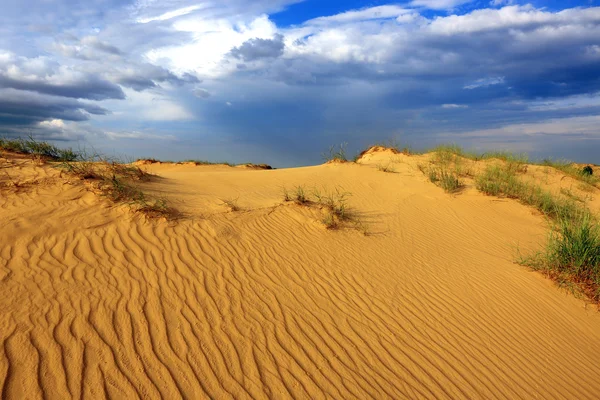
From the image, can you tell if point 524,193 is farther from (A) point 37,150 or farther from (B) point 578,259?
(A) point 37,150

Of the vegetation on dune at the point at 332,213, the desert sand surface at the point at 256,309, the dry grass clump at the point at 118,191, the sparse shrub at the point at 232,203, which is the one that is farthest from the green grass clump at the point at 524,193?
the dry grass clump at the point at 118,191

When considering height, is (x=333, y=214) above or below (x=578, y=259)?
above

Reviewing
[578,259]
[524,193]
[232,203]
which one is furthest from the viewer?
[524,193]

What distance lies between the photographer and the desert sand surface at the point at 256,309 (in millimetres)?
3559

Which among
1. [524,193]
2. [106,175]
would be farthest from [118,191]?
[524,193]

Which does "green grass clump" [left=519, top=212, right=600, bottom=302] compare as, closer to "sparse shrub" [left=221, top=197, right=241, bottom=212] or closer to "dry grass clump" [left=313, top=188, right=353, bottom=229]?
"dry grass clump" [left=313, top=188, right=353, bottom=229]

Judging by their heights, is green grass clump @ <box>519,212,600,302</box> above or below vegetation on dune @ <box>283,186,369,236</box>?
below

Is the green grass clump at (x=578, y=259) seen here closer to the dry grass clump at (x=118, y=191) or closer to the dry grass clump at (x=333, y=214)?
the dry grass clump at (x=333, y=214)

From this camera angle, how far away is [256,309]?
4.67 m

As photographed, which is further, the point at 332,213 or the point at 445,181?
the point at 445,181

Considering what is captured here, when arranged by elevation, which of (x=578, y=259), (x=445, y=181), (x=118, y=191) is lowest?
(x=578, y=259)

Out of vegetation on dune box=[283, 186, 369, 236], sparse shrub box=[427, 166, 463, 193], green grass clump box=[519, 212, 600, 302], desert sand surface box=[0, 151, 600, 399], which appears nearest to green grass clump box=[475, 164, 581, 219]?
sparse shrub box=[427, 166, 463, 193]

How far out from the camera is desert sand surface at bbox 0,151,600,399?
3559 mm

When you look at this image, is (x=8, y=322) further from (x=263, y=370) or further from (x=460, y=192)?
(x=460, y=192)
